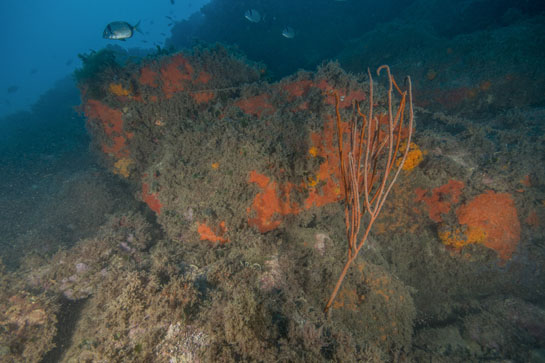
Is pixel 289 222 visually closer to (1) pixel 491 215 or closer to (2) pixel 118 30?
(1) pixel 491 215

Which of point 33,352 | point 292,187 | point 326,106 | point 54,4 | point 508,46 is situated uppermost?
point 54,4

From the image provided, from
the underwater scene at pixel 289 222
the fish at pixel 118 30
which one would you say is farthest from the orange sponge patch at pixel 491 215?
the fish at pixel 118 30

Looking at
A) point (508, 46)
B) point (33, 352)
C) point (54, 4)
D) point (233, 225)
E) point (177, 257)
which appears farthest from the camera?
point (54, 4)

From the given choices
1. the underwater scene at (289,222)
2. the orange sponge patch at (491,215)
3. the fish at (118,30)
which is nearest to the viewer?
the underwater scene at (289,222)

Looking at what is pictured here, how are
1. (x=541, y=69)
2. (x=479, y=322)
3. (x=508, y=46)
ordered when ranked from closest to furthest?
(x=479, y=322)
(x=541, y=69)
(x=508, y=46)

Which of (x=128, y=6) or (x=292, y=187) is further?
(x=128, y=6)

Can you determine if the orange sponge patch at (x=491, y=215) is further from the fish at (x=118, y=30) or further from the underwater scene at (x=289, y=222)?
the fish at (x=118, y=30)

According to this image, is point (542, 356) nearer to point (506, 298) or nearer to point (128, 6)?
point (506, 298)

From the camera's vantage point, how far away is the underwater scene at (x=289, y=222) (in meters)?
2.25

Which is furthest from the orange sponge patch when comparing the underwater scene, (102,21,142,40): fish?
(102,21,142,40): fish

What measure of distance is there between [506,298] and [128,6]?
220m

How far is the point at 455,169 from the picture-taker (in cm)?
404

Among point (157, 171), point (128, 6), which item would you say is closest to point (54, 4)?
point (128, 6)

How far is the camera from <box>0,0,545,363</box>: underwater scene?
2246 millimetres
